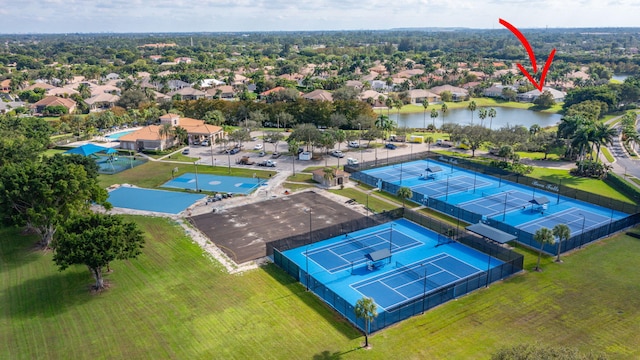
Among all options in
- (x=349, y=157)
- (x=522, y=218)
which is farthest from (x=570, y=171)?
(x=349, y=157)

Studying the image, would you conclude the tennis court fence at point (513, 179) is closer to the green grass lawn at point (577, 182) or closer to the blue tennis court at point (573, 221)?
the green grass lawn at point (577, 182)

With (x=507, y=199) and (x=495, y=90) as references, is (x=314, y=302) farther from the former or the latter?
(x=495, y=90)

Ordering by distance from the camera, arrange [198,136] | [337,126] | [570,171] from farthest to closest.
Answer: [337,126] < [198,136] < [570,171]

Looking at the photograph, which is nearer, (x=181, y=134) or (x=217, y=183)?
(x=217, y=183)

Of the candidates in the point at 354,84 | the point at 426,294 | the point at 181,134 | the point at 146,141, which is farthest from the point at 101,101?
the point at 426,294

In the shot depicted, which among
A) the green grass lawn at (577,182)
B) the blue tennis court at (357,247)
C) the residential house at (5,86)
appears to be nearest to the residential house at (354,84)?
the green grass lawn at (577,182)

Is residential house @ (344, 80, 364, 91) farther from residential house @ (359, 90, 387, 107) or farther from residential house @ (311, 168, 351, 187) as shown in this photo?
residential house @ (311, 168, 351, 187)

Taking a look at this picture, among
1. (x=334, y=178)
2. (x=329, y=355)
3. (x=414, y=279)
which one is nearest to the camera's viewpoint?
(x=329, y=355)

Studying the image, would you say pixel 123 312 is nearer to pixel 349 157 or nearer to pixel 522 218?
pixel 522 218
